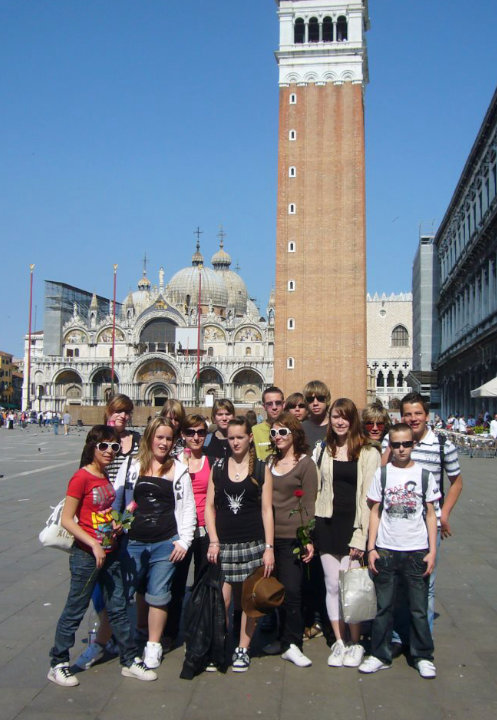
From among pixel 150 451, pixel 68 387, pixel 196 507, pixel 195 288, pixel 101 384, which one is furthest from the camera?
pixel 195 288

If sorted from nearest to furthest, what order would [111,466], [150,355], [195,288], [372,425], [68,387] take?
[111,466]
[372,425]
[150,355]
[68,387]
[195,288]

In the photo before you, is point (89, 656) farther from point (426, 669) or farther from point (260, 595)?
point (426, 669)

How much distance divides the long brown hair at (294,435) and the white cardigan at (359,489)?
218mm

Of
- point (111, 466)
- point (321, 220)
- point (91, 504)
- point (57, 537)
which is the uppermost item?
point (321, 220)

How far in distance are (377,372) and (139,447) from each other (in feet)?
230

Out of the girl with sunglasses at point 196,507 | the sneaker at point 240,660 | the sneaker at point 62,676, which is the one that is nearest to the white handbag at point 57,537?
the sneaker at point 62,676

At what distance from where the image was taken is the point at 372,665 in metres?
4.93

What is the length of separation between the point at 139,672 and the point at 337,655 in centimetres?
132

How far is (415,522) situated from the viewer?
500 centimetres

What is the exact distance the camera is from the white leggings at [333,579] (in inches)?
207

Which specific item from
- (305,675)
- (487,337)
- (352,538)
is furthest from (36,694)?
(487,337)

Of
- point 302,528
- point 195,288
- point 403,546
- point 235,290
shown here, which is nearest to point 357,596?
point 403,546

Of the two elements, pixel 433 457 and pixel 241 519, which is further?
pixel 433 457

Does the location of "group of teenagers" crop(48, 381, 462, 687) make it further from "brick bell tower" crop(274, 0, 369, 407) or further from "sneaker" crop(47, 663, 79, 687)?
"brick bell tower" crop(274, 0, 369, 407)
